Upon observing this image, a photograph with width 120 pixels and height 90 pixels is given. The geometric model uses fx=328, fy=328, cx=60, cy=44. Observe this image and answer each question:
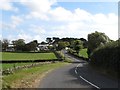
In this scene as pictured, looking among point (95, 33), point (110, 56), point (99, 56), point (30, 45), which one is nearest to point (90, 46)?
point (95, 33)

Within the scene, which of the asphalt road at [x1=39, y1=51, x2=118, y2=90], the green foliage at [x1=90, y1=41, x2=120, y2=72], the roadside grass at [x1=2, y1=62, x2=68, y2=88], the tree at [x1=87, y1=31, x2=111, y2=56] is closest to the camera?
the asphalt road at [x1=39, y1=51, x2=118, y2=90]

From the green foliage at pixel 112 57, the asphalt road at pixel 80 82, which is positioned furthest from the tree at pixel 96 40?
the asphalt road at pixel 80 82

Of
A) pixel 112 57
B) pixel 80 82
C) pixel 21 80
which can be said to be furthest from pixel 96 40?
pixel 80 82

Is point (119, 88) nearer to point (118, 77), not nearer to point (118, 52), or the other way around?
point (118, 77)

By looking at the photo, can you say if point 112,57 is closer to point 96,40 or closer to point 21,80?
point 21,80

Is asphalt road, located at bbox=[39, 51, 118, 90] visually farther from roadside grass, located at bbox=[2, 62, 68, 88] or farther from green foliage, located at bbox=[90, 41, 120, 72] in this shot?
green foliage, located at bbox=[90, 41, 120, 72]

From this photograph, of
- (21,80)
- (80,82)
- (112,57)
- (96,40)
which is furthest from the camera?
(96,40)

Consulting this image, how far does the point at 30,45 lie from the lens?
19212 centimetres

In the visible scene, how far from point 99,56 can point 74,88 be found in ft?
61.3

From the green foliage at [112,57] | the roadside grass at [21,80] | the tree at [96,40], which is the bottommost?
the roadside grass at [21,80]

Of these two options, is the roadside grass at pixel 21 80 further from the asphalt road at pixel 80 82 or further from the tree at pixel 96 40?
the tree at pixel 96 40

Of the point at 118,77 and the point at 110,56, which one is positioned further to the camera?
the point at 110,56

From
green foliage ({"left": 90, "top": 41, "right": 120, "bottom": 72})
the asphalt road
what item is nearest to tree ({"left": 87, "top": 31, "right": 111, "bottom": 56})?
green foliage ({"left": 90, "top": 41, "right": 120, "bottom": 72})

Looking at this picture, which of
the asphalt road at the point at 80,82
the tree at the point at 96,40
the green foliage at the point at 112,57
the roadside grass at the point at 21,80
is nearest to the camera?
the asphalt road at the point at 80,82
